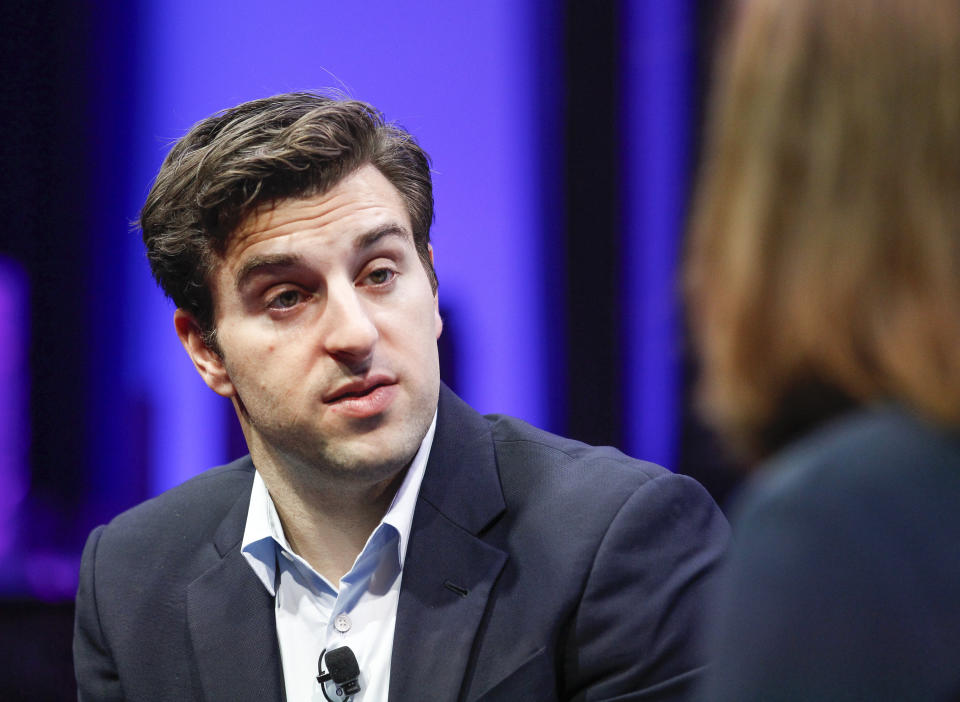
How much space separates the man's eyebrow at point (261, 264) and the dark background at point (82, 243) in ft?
4.14


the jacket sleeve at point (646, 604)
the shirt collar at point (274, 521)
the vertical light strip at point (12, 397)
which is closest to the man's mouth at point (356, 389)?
the shirt collar at point (274, 521)

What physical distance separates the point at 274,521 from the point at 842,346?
58.0 inches

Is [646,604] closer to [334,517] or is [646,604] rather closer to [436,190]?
[334,517]

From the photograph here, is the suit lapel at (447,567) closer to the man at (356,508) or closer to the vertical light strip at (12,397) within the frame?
the man at (356,508)

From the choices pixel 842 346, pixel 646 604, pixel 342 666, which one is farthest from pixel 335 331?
pixel 842 346

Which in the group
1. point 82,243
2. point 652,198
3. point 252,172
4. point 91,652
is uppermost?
point 252,172

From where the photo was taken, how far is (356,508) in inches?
77.2

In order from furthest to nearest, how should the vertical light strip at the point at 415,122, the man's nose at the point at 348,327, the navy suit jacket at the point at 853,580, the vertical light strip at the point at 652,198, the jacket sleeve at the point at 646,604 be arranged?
the vertical light strip at the point at 415,122
the vertical light strip at the point at 652,198
the man's nose at the point at 348,327
the jacket sleeve at the point at 646,604
the navy suit jacket at the point at 853,580

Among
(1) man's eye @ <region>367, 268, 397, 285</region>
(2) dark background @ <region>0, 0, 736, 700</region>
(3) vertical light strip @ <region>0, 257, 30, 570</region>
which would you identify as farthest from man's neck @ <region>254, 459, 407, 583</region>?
(3) vertical light strip @ <region>0, 257, 30, 570</region>

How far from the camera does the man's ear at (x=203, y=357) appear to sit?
2092mm

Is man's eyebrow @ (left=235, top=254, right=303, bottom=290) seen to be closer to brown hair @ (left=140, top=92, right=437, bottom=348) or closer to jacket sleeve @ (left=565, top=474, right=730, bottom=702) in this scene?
brown hair @ (left=140, top=92, right=437, bottom=348)

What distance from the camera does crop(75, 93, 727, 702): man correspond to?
68.7 inches

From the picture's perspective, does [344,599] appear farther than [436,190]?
No

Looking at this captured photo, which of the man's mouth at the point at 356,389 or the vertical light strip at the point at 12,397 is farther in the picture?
the vertical light strip at the point at 12,397
